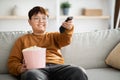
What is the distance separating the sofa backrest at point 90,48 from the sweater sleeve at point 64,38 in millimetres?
132

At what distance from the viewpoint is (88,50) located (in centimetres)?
216

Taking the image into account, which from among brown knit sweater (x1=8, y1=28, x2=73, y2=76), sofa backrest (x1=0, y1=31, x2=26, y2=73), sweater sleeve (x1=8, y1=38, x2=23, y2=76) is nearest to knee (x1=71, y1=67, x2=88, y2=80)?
brown knit sweater (x1=8, y1=28, x2=73, y2=76)

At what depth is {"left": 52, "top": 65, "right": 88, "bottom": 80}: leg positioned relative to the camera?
5.27 ft

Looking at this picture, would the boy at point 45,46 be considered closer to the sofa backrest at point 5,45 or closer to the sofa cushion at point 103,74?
the sofa backrest at point 5,45

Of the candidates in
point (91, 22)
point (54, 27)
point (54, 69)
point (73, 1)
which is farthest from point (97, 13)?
point (54, 69)

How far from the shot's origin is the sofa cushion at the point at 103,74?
71.7 inches

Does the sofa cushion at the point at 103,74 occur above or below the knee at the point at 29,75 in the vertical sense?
below

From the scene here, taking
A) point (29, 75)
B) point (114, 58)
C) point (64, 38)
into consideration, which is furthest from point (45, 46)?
point (114, 58)

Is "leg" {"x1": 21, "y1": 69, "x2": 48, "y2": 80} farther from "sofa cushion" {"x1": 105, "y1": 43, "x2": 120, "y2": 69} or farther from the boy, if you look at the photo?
"sofa cushion" {"x1": 105, "y1": 43, "x2": 120, "y2": 69}

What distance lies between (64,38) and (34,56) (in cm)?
42

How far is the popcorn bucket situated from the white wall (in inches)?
84.7

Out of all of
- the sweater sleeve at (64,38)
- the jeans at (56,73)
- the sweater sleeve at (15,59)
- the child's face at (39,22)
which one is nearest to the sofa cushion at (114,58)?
the sweater sleeve at (64,38)

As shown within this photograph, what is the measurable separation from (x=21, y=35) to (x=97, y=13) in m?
2.25

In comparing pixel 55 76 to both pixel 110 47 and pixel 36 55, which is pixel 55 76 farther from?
pixel 110 47
